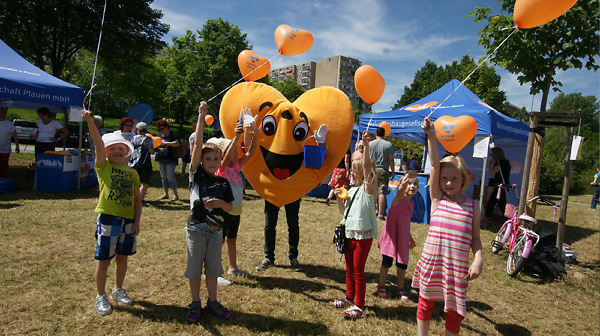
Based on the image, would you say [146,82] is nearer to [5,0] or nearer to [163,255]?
[5,0]

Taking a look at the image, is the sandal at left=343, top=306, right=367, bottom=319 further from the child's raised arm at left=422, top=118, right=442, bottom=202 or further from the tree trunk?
the tree trunk

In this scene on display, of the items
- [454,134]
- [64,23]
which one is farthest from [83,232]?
[64,23]

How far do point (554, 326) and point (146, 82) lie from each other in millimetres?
38012

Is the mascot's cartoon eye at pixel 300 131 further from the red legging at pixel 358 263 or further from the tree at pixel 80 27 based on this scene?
the tree at pixel 80 27

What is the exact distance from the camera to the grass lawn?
2.90 meters

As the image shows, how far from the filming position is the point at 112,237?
9.52 ft

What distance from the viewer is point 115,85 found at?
110 feet

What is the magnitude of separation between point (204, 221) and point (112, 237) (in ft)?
2.81

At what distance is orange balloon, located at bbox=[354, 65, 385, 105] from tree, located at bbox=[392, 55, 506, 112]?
20.3 meters

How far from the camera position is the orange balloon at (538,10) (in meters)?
2.61

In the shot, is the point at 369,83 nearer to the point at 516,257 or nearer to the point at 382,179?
the point at 516,257

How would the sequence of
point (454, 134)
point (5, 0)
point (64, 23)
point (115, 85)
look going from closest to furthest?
point (454, 134) < point (5, 0) < point (64, 23) < point (115, 85)

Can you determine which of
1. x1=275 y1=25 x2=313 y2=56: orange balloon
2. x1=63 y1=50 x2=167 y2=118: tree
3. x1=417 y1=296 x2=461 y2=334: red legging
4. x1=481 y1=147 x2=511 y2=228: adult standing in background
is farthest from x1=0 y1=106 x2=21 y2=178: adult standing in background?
x1=63 y1=50 x2=167 y2=118: tree

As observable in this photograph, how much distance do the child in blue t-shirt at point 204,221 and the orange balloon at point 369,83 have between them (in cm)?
187
